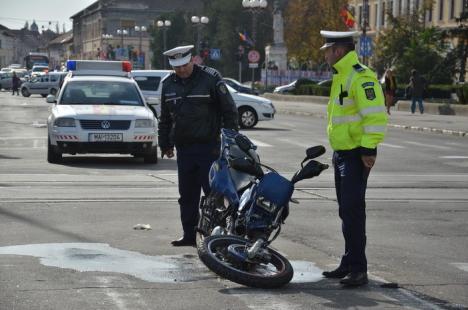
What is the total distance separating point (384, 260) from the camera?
9.29m

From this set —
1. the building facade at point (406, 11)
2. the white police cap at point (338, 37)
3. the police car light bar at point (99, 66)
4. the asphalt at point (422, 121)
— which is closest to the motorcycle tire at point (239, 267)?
the white police cap at point (338, 37)

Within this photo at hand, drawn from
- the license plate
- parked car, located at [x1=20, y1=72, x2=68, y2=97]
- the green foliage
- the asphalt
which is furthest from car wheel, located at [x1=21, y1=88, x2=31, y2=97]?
the license plate

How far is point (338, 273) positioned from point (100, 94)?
42.3 ft

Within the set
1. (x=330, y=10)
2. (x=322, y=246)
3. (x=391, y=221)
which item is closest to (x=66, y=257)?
(x=322, y=246)

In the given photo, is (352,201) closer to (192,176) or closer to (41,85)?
(192,176)

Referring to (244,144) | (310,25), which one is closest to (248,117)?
(244,144)

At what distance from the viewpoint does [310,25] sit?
8856 cm

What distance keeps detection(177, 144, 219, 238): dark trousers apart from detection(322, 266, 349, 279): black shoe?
5.59 ft

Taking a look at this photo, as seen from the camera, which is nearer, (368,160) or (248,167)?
(368,160)

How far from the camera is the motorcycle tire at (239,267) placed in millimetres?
7648

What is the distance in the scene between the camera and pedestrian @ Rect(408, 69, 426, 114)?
4212 centimetres

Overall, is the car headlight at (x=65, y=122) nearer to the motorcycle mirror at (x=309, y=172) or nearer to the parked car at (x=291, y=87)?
the motorcycle mirror at (x=309, y=172)

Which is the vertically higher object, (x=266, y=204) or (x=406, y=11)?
(x=406, y=11)

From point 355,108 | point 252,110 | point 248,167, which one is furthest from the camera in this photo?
point 252,110
